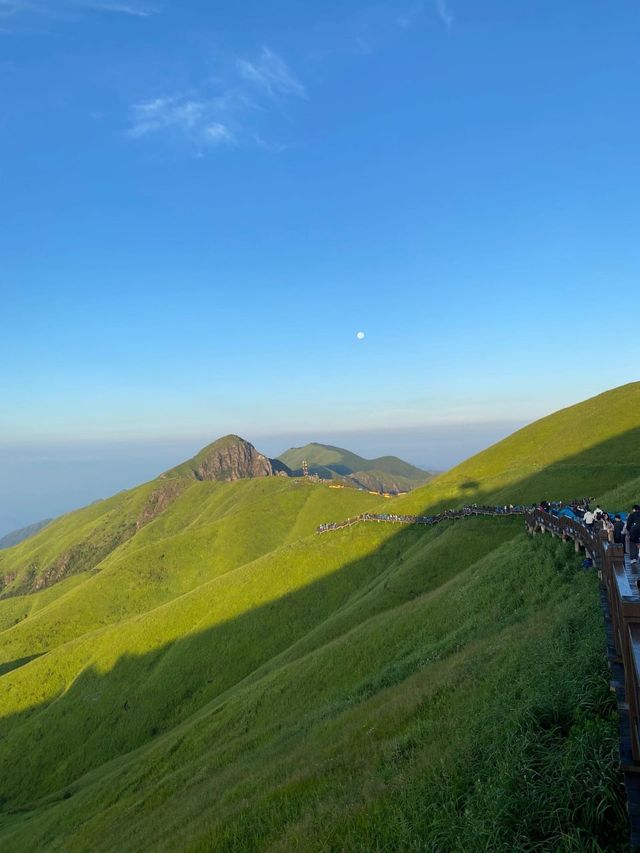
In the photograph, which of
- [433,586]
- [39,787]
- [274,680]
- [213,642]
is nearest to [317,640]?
[274,680]

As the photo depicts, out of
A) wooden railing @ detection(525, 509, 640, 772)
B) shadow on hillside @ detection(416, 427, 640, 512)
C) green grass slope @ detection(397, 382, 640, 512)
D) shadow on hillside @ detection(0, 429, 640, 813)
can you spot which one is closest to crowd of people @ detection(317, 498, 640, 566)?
wooden railing @ detection(525, 509, 640, 772)

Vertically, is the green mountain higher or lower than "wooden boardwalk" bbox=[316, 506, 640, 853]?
lower

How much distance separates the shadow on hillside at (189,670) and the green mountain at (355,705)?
253mm

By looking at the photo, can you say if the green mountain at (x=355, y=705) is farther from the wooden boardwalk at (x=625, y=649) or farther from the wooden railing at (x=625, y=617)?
the wooden railing at (x=625, y=617)

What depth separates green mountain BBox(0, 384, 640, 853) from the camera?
9.23 metres

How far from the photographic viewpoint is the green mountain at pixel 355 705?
9.23m

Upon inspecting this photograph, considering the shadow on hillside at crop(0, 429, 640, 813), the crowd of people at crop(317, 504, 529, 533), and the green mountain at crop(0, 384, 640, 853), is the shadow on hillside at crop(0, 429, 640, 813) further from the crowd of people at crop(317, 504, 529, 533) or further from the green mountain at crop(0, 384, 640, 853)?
the crowd of people at crop(317, 504, 529, 533)

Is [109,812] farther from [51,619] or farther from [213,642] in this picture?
[51,619]

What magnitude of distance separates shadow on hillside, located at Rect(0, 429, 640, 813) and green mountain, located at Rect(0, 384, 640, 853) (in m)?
0.25

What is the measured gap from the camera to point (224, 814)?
15516 millimetres

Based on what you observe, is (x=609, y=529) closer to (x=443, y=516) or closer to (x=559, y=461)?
(x=443, y=516)

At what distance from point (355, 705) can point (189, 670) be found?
140ft

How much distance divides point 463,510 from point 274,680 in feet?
102

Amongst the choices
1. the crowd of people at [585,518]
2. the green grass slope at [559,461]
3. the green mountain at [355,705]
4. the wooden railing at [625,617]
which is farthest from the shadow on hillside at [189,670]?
the wooden railing at [625,617]
